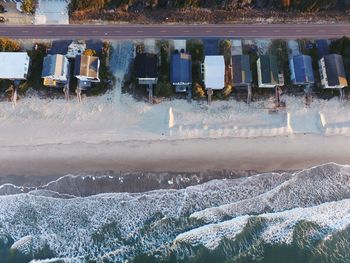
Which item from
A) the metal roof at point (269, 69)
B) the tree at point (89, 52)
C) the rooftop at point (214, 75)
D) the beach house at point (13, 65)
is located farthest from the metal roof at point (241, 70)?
the beach house at point (13, 65)

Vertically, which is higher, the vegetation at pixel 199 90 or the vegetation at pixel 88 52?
the vegetation at pixel 88 52

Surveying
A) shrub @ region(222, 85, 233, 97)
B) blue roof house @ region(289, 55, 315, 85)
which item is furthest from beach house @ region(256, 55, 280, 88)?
shrub @ region(222, 85, 233, 97)

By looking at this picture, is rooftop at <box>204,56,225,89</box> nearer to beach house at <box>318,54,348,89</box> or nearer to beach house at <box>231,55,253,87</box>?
beach house at <box>231,55,253,87</box>

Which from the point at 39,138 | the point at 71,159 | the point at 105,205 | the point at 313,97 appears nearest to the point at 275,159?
the point at 313,97

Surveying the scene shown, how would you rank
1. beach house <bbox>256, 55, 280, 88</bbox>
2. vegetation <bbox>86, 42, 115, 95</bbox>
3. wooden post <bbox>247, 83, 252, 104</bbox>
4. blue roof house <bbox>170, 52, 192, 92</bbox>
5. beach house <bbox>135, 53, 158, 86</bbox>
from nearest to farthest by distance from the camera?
beach house <bbox>135, 53, 158, 86</bbox>
blue roof house <bbox>170, 52, 192, 92</bbox>
beach house <bbox>256, 55, 280, 88</bbox>
vegetation <bbox>86, 42, 115, 95</bbox>
wooden post <bbox>247, 83, 252, 104</bbox>

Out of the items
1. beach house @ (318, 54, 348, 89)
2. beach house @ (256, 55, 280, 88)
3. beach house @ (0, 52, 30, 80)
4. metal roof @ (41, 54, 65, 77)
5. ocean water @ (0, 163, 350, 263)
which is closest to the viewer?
ocean water @ (0, 163, 350, 263)

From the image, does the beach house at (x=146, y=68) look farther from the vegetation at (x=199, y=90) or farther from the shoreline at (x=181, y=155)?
the shoreline at (x=181, y=155)

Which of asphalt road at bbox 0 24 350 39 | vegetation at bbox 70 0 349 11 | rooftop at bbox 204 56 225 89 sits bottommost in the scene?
rooftop at bbox 204 56 225 89

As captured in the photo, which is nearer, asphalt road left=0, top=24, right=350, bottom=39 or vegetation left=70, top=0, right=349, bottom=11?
asphalt road left=0, top=24, right=350, bottom=39
